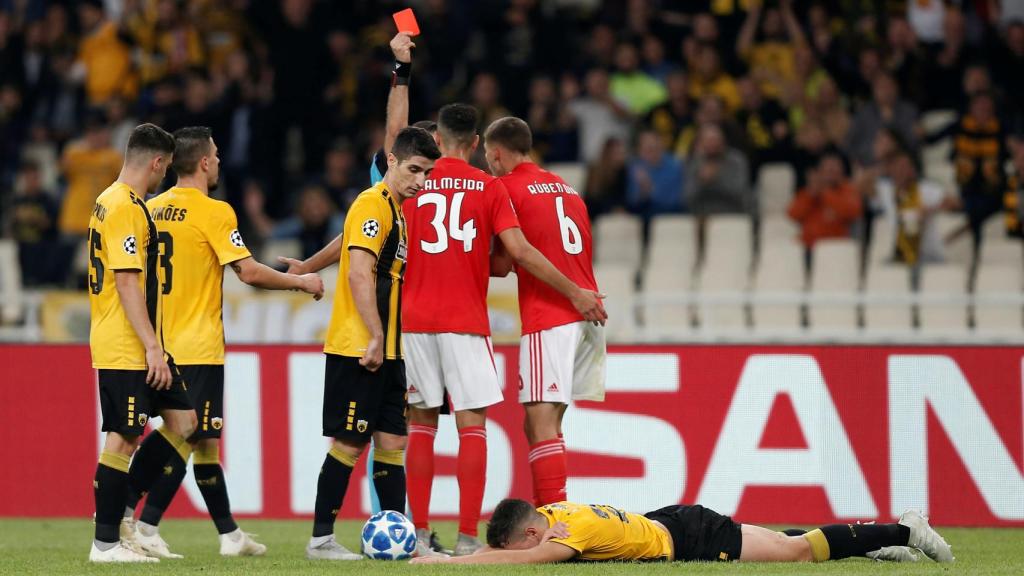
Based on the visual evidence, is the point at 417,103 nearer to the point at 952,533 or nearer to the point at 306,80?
the point at 306,80

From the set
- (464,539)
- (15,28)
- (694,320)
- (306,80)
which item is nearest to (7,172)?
(15,28)

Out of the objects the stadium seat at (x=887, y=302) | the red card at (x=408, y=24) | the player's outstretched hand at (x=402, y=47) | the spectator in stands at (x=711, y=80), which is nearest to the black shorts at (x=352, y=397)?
the player's outstretched hand at (x=402, y=47)

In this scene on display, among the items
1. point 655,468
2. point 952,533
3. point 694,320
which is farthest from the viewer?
point 694,320

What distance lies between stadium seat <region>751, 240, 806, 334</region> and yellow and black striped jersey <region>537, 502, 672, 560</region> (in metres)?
6.96

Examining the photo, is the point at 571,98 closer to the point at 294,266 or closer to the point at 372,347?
the point at 294,266

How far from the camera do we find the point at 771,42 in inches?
676

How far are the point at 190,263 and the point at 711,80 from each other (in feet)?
30.6

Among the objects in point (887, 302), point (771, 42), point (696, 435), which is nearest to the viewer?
point (696, 435)

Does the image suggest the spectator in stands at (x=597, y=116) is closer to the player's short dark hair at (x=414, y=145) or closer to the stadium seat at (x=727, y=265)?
the stadium seat at (x=727, y=265)

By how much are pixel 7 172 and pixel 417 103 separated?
5125mm

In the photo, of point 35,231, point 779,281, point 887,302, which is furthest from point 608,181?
point 35,231

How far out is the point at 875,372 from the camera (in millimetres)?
10711

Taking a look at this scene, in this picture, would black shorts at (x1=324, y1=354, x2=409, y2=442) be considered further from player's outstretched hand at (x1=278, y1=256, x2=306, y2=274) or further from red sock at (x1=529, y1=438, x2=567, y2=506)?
red sock at (x1=529, y1=438, x2=567, y2=506)

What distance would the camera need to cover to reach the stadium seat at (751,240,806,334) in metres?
14.5
